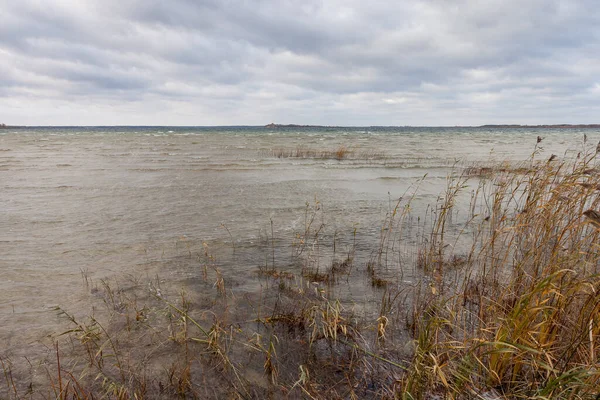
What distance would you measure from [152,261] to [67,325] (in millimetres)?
1925

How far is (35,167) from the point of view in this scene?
1755cm

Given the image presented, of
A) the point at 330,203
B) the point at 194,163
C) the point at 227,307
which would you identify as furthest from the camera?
the point at 194,163

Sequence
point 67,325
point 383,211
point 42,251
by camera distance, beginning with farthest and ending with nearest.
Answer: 1. point 383,211
2. point 42,251
3. point 67,325

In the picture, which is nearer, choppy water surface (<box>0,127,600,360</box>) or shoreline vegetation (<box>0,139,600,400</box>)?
shoreline vegetation (<box>0,139,600,400</box>)

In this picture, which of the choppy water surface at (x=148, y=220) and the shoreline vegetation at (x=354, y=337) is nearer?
the shoreline vegetation at (x=354, y=337)

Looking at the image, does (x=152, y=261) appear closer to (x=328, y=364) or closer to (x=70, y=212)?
(x=328, y=364)

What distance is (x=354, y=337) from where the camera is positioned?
356 cm

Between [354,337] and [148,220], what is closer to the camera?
Answer: [354,337]

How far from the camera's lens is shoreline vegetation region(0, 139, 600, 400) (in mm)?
2459

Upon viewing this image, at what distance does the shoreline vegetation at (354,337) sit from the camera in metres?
2.46

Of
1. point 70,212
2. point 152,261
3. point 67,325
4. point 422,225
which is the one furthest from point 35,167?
point 422,225

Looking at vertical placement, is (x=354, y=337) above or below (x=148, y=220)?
below

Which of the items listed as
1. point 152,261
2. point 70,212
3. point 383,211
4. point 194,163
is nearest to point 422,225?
point 383,211

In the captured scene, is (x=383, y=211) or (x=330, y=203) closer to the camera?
(x=383, y=211)
